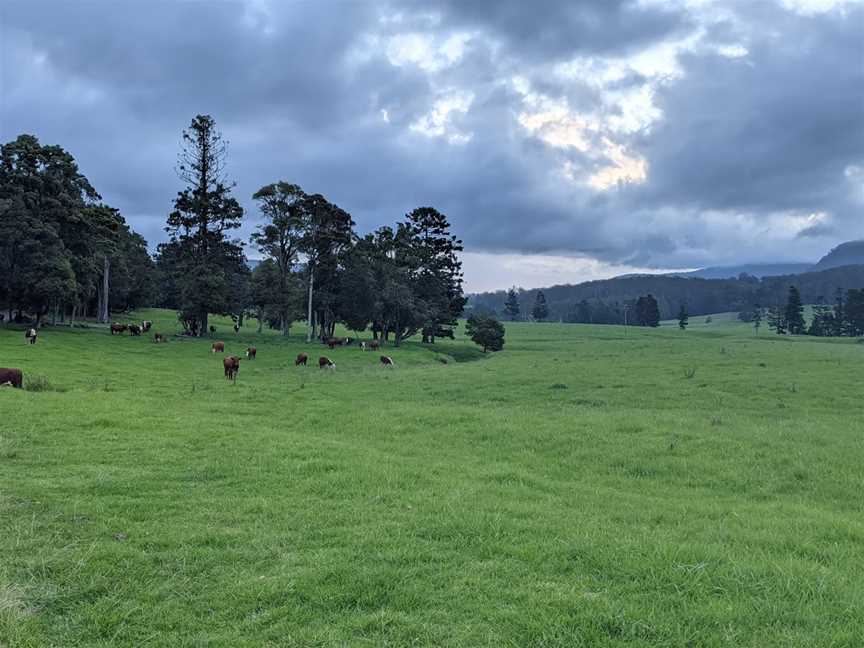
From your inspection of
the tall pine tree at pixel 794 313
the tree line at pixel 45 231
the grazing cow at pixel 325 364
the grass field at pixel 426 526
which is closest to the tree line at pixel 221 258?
the tree line at pixel 45 231

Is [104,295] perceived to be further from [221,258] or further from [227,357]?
[227,357]

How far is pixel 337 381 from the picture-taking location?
26.3 meters

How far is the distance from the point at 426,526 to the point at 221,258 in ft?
174

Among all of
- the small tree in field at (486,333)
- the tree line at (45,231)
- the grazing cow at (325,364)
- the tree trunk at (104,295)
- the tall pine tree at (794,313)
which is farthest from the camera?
the tall pine tree at (794,313)

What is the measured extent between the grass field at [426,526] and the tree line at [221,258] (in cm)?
3424

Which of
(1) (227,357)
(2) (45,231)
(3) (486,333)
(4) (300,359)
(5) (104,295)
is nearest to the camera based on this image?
(1) (227,357)

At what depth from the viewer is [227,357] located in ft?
111

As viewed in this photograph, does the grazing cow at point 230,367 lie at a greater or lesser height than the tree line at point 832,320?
lesser

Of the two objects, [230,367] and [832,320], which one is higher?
[832,320]

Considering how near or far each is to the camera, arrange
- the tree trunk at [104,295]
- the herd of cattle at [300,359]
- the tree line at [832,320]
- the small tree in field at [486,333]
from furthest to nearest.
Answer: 1. the tree line at [832,320]
2. the small tree in field at [486,333]
3. the tree trunk at [104,295]
4. the herd of cattle at [300,359]

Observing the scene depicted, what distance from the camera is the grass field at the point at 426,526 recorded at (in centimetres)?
495

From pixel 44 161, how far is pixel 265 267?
857 inches

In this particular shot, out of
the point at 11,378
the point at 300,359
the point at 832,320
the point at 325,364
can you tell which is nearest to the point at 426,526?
the point at 11,378

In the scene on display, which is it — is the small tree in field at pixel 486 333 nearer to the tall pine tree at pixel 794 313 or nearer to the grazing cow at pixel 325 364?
the grazing cow at pixel 325 364
